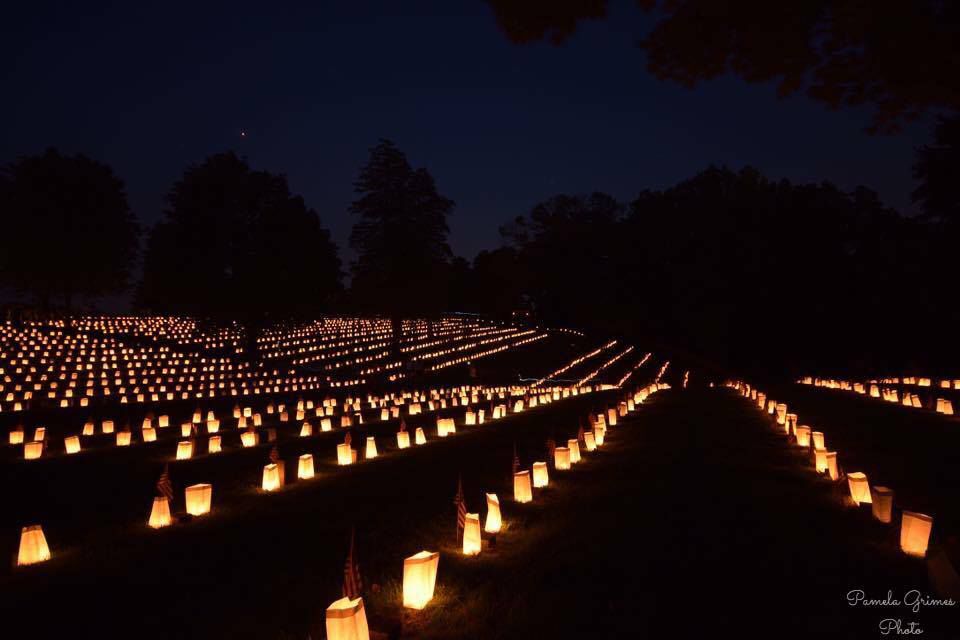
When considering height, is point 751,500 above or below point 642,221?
below

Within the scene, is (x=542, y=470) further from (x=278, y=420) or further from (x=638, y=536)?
(x=278, y=420)

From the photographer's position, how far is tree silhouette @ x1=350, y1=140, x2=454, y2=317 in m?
45.8

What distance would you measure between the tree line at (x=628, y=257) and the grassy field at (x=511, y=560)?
26.2 metres

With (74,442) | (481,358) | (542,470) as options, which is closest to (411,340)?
(481,358)

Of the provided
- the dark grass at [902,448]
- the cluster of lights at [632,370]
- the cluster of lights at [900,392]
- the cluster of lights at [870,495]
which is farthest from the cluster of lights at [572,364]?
the cluster of lights at [870,495]

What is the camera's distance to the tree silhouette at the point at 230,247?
36.2 meters

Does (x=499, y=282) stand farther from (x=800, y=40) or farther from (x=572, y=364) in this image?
(x=800, y=40)

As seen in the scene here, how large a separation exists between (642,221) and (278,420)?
196 ft

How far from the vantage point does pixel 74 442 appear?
50.8ft

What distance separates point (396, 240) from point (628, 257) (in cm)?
2891

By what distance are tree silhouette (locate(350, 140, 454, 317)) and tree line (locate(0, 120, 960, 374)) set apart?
10cm

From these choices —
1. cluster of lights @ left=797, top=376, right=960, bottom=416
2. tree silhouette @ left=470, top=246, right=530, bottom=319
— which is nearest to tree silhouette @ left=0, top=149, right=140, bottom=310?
tree silhouette @ left=470, top=246, right=530, bottom=319

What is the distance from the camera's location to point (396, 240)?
4575 centimetres

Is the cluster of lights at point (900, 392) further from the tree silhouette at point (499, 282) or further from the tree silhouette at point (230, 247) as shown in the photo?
the tree silhouette at point (499, 282)
